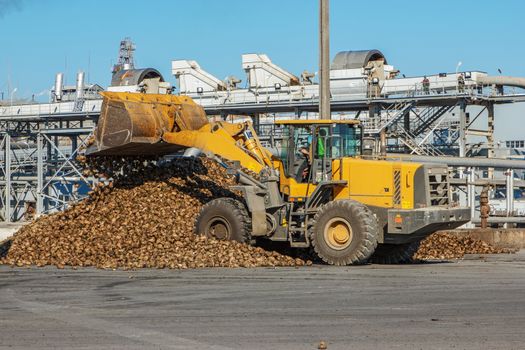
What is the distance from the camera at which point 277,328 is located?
→ 11.0 meters

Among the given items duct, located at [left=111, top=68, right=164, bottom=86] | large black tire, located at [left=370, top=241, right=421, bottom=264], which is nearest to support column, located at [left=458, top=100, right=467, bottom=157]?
duct, located at [left=111, top=68, right=164, bottom=86]

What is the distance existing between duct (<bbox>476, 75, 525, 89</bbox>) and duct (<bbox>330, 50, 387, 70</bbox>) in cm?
720

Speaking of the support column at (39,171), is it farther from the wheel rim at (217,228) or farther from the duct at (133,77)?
the wheel rim at (217,228)

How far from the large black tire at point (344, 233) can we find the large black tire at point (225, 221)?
168cm

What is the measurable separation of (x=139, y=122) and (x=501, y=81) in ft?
111

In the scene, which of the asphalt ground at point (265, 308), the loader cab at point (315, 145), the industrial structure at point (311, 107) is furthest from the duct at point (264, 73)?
the asphalt ground at point (265, 308)

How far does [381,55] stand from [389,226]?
39.5 metres

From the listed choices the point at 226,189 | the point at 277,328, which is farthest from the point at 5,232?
the point at 277,328

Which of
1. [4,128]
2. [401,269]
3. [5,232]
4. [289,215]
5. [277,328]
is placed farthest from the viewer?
[4,128]

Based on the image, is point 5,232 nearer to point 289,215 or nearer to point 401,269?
point 289,215

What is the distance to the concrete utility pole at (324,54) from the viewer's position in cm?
2648

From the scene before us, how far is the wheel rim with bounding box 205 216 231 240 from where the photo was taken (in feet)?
70.8

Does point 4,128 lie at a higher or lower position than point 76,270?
higher

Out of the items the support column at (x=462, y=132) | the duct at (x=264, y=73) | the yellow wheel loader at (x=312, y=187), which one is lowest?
the yellow wheel loader at (x=312, y=187)
